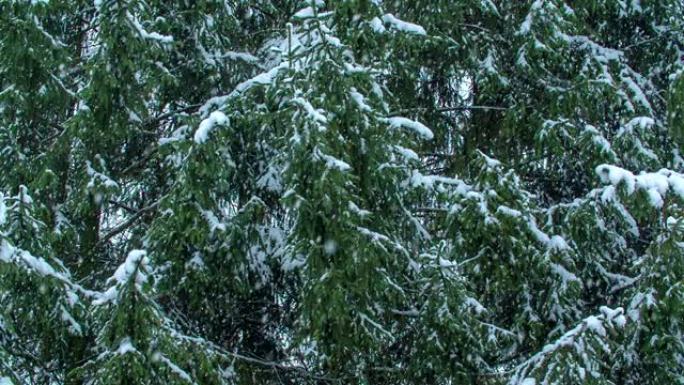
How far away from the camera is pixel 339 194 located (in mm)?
5816

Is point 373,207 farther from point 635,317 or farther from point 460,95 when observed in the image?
point 460,95

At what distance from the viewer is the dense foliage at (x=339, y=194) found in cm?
602

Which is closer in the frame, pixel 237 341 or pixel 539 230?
A: pixel 539 230

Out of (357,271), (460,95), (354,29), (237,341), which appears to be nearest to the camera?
(357,271)

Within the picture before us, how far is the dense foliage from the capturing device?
602 cm

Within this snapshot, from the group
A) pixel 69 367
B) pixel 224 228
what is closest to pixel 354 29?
pixel 224 228

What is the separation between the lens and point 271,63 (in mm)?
8008

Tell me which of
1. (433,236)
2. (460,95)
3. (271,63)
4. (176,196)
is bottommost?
(433,236)

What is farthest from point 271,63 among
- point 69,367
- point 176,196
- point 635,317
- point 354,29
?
point 635,317

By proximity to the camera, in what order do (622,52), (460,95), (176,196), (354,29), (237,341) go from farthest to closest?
1. (460,95)
2. (622,52)
3. (237,341)
4. (354,29)
5. (176,196)

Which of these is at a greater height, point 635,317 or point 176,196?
point 176,196

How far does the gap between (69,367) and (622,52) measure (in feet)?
18.5

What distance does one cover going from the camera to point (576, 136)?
7.69 metres

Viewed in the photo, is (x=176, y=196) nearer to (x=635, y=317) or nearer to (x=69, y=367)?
(x=69, y=367)
